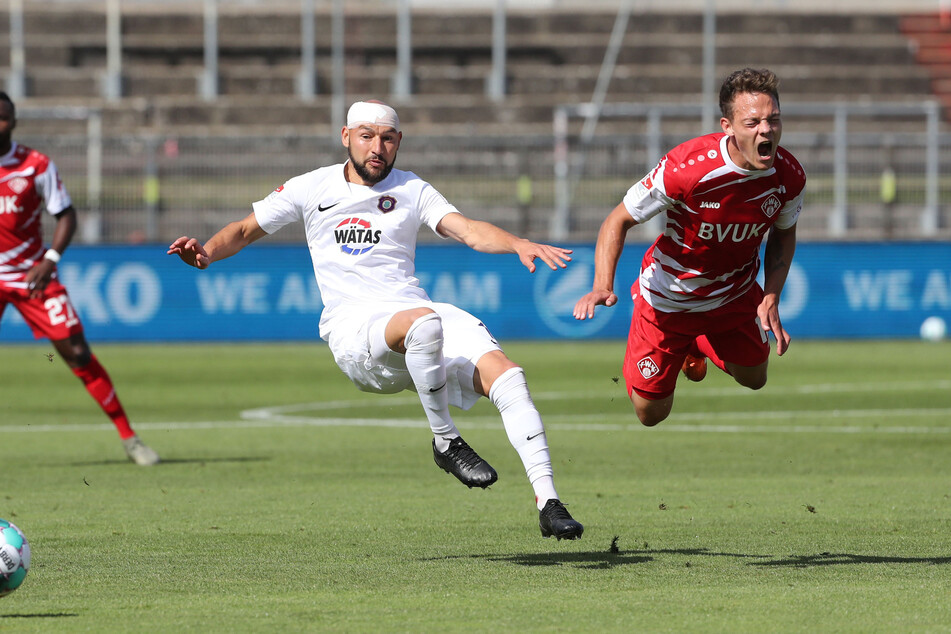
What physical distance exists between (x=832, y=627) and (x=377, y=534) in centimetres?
285

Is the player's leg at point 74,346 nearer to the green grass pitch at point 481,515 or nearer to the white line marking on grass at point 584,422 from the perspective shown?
the green grass pitch at point 481,515

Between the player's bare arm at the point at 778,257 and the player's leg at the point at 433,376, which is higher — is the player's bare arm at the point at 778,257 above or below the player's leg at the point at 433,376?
above

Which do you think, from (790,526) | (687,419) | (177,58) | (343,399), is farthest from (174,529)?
(177,58)

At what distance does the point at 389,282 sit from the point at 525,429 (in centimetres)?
118

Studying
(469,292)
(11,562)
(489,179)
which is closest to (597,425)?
(11,562)

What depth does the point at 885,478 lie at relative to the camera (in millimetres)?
9289

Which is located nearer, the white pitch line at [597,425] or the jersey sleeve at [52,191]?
the jersey sleeve at [52,191]

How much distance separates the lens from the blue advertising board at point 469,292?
2100cm

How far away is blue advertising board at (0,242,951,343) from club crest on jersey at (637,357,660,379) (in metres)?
12.5

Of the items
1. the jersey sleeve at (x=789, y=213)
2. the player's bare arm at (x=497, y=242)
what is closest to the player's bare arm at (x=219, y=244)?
the player's bare arm at (x=497, y=242)

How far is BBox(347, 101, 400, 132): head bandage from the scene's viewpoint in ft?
23.9

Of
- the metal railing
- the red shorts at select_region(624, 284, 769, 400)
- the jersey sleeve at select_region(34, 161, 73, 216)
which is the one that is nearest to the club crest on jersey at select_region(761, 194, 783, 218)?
the red shorts at select_region(624, 284, 769, 400)

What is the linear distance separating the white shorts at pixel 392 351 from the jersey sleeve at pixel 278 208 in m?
0.61

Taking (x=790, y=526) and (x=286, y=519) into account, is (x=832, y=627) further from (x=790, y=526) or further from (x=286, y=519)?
(x=286, y=519)
